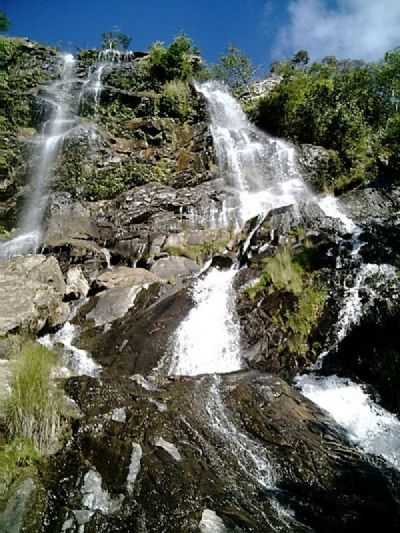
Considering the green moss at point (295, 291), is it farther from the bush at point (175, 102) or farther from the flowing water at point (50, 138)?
the bush at point (175, 102)

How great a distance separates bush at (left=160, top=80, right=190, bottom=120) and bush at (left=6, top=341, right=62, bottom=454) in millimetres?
19688

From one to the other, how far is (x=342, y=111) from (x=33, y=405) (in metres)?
18.6

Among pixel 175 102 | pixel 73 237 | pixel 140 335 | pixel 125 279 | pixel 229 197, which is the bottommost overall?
pixel 140 335

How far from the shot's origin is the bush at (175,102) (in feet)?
73.5

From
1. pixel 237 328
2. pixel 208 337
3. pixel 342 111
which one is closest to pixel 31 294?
pixel 208 337

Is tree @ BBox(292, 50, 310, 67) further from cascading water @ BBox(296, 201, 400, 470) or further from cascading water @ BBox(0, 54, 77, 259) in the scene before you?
cascading water @ BBox(296, 201, 400, 470)

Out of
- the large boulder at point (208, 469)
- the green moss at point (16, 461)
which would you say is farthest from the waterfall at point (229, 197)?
the green moss at point (16, 461)

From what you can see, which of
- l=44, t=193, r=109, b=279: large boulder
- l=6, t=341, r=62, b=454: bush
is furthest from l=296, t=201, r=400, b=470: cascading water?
l=44, t=193, r=109, b=279: large boulder

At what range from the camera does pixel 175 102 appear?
22.6 m

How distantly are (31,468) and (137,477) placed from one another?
0.97m

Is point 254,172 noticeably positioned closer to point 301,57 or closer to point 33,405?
point 33,405

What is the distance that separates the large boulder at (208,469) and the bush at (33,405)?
26 centimetres

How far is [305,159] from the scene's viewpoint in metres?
18.0

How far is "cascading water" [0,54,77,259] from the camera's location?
612 inches
